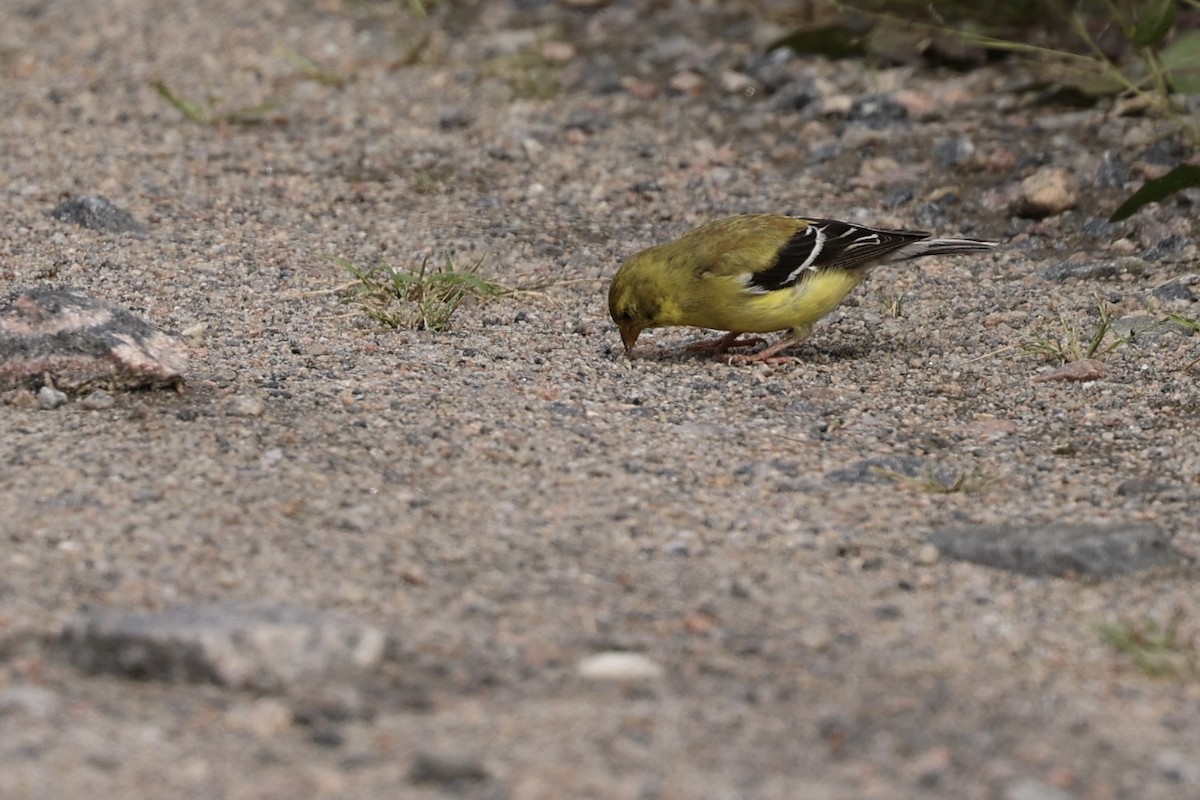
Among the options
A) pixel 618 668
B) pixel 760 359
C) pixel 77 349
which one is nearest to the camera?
pixel 618 668

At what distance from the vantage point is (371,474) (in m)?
4.27

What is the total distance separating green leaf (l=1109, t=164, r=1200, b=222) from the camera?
646 cm

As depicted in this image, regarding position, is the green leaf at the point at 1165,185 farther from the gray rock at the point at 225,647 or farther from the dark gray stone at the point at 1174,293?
the gray rock at the point at 225,647

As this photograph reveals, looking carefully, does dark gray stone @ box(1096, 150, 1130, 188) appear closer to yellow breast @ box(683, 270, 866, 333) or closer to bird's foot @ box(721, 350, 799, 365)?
yellow breast @ box(683, 270, 866, 333)

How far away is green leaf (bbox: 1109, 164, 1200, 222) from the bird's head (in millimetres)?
2139

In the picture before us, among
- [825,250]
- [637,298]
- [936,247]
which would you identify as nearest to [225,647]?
[637,298]

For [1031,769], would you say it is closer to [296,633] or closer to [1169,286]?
[296,633]

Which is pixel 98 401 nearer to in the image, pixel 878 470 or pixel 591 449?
pixel 591 449

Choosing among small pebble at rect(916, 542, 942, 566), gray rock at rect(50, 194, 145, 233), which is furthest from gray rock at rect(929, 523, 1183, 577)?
gray rock at rect(50, 194, 145, 233)

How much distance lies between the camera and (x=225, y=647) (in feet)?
10.0

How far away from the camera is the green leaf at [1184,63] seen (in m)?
6.99

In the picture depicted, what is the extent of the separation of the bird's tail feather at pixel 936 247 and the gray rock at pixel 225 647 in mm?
3320

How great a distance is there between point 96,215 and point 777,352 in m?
2.88

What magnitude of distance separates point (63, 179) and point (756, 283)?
3419 mm
